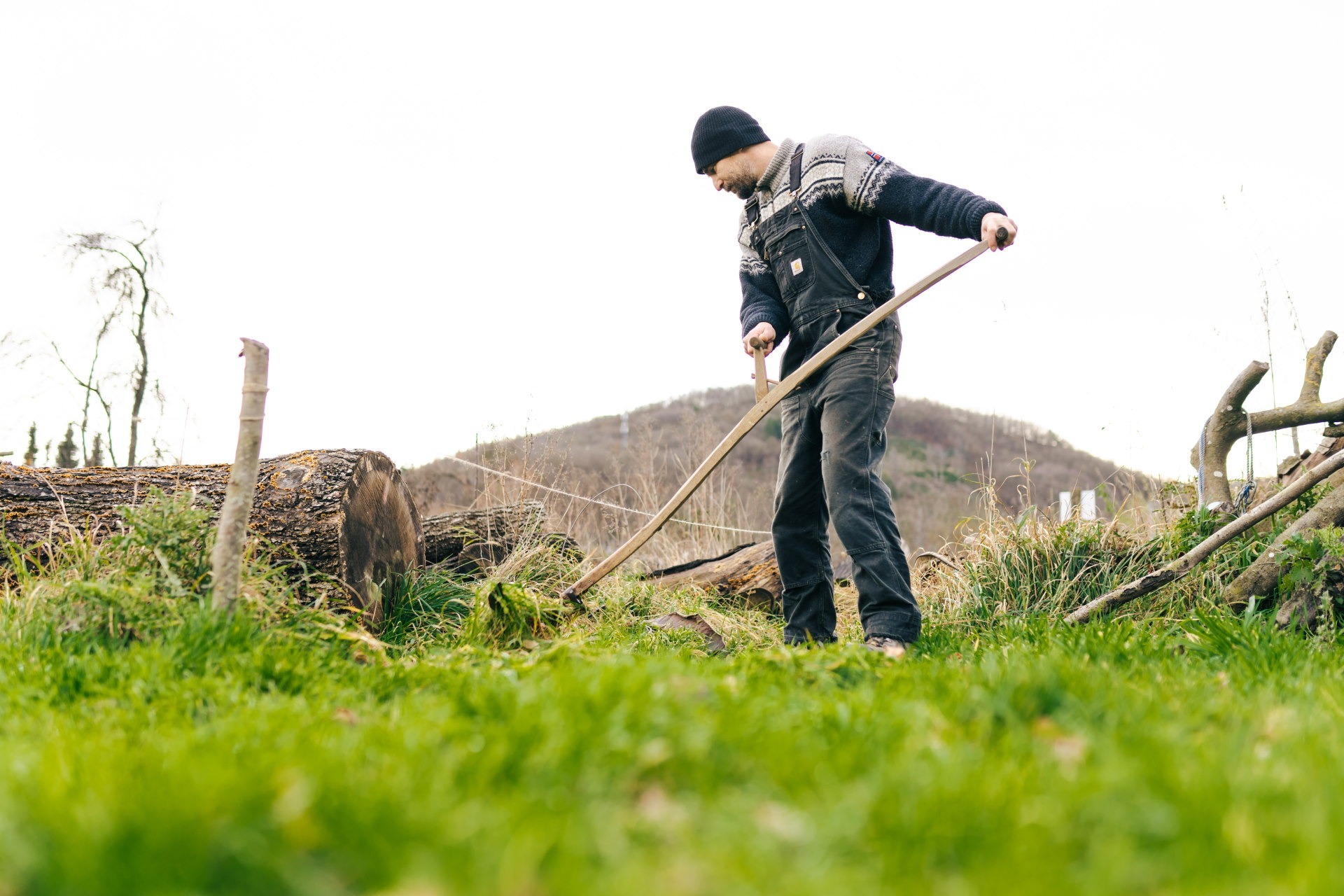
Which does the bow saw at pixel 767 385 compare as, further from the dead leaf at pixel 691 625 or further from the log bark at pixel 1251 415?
the log bark at pixel 1251 415

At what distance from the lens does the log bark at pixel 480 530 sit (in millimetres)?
6105

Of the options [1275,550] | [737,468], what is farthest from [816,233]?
[737,468]

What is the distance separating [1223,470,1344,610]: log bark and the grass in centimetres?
82

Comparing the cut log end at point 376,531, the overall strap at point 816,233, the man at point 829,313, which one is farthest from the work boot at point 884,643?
the cut log end at point 376,531

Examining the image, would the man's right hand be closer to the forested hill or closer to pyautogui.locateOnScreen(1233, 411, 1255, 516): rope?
the forested hill

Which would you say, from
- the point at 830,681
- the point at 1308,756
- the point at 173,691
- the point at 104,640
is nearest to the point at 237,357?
the point at 104,640

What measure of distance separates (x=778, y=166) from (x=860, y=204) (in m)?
0.53

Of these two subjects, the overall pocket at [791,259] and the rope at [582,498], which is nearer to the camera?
the overall pocket at [791,259]

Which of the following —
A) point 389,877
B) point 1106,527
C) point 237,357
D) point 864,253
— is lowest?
point 389,877

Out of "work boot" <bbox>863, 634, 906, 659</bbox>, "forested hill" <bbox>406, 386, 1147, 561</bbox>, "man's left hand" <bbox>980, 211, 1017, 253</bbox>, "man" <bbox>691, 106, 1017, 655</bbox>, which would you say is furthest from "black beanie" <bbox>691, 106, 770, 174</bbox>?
"work boot" <bbox>863, 634, 906, 659</bbox>

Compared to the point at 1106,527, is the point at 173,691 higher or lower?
lower

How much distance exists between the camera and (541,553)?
6191mm

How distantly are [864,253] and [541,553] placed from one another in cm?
301

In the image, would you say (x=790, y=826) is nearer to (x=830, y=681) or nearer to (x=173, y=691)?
(x=830, y=681)
